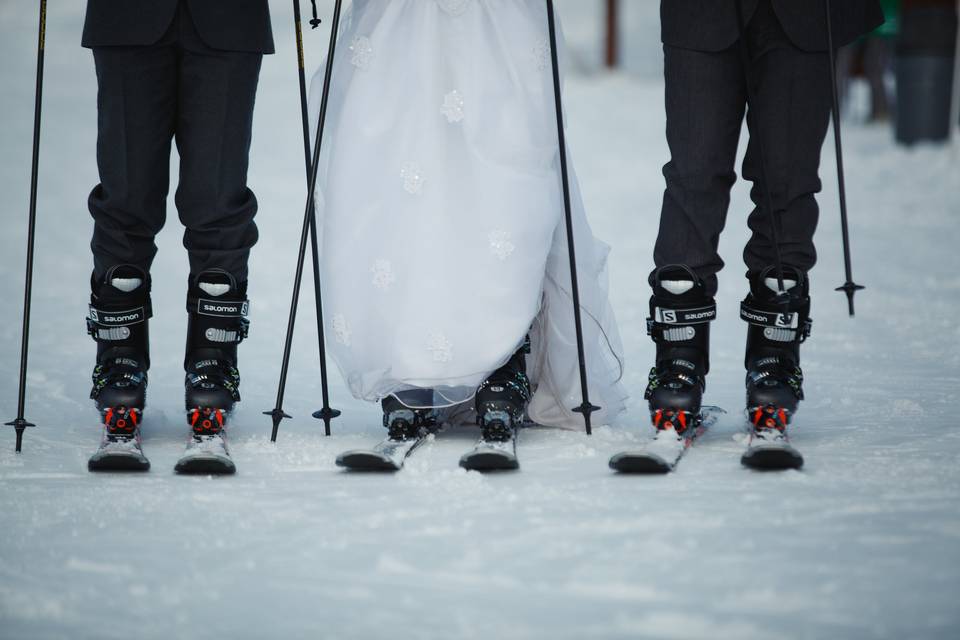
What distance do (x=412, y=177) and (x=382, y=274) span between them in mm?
207

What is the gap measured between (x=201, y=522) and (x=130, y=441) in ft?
1.60

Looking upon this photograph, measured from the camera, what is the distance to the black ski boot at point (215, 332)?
221 cm

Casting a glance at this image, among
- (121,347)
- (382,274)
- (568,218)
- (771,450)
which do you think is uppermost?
(568,218)

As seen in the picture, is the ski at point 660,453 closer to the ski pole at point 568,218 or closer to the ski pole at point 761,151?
the ski pole at point 568,218

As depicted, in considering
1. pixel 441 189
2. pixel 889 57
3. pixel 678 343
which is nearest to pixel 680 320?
pixel 678 343

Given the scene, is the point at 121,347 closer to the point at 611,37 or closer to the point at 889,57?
the point at 611,37

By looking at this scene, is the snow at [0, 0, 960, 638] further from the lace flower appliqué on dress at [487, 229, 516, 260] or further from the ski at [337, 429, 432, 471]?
the lace flower appliqué on dress at [487, 229, 516, 260]

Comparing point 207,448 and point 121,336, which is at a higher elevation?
point 121,336

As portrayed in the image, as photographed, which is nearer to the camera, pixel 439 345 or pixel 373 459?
pixel 373 459

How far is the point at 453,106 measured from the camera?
218 cm

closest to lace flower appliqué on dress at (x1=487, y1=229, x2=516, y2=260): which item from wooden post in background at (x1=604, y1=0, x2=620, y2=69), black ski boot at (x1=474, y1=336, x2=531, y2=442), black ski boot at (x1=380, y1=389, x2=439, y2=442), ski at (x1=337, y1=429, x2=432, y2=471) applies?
black ski boot at (x1=474, y1=336, x2=531, y2=442)

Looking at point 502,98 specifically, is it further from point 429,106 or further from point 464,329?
point 464,329

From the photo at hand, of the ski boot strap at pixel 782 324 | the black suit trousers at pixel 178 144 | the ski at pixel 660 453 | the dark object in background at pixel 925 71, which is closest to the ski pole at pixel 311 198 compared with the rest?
the black suit trousers at pixel 178 144

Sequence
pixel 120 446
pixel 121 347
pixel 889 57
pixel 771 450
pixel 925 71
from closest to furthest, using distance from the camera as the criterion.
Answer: pixel 771 450, pixel 120 446, pixel 121 347, pixel 925 71, pixel 889 57
